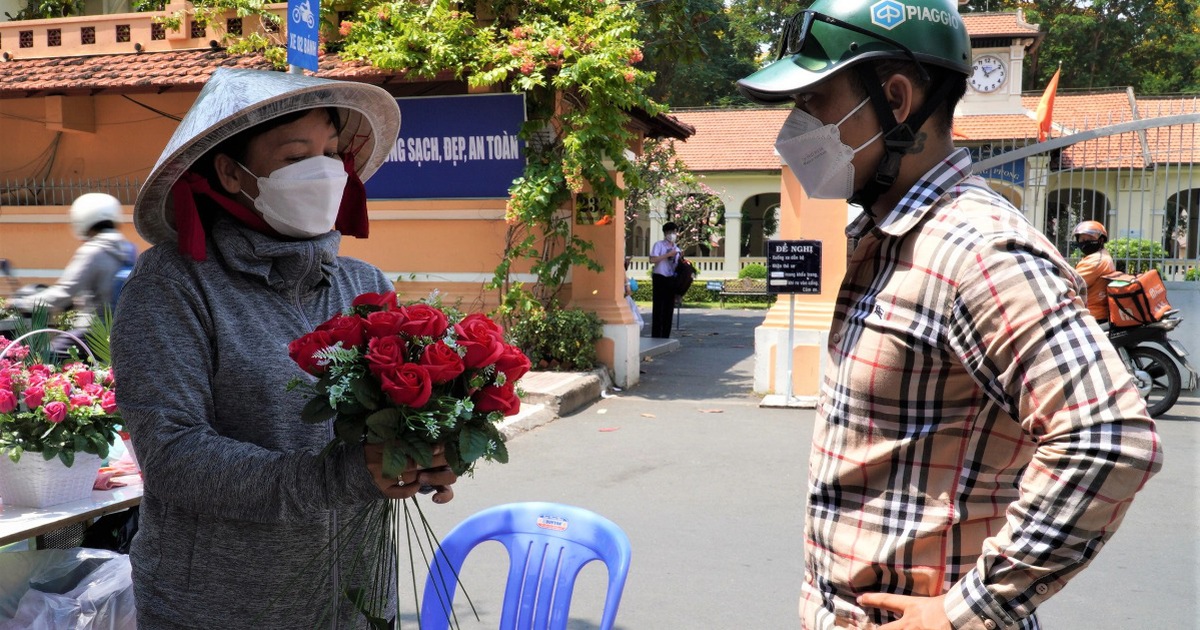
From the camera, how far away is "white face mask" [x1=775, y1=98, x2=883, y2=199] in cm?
176

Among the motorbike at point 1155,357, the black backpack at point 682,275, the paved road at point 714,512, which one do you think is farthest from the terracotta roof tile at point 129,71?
the motorbike at point 1155,357

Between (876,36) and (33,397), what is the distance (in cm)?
288

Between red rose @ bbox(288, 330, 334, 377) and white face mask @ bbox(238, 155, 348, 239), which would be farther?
white face mask @ bbox(238, 155, 348, 239)

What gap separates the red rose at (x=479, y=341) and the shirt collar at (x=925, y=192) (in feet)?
2.40

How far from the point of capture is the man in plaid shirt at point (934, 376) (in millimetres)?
1327

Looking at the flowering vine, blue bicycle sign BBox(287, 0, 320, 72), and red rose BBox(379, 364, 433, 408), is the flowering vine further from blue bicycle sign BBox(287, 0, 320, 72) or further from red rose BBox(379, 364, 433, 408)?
red rose BBox(379, 364, 433, 408)

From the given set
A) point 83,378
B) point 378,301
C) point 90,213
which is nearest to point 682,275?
point 90,213

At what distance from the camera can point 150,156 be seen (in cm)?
1159

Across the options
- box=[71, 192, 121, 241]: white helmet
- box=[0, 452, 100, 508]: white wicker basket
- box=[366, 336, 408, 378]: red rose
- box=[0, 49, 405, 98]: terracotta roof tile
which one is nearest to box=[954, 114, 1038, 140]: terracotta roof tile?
box=[0, 49, 405, 98]: terracotta roof tile

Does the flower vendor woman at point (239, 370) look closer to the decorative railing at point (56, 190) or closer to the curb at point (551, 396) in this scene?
the curb at point (551, 396)

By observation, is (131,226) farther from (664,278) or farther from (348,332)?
(348,332)

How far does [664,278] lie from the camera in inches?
587

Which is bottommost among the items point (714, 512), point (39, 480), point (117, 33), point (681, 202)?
point (714, 512)

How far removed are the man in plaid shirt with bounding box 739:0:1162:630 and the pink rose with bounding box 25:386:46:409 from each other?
103 inches
